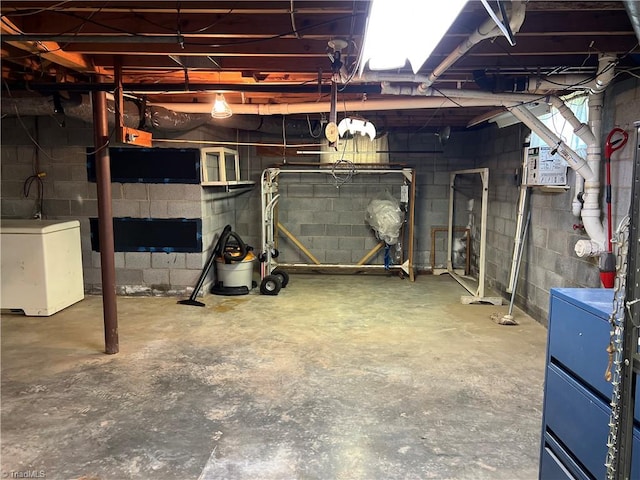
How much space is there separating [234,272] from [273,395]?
256cm

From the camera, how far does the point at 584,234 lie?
11.5 feet

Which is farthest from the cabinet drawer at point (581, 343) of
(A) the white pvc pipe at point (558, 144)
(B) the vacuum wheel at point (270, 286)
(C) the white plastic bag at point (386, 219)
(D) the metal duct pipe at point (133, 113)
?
(C) the white plastic bag at point (386, 219)

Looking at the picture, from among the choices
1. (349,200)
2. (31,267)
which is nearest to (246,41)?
(31,267)

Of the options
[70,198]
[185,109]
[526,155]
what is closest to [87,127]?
[70,198]

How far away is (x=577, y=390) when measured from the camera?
62.4 inches

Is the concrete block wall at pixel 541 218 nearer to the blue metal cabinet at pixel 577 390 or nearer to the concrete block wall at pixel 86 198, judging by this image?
the blue metal cabinet at pixel 577 390

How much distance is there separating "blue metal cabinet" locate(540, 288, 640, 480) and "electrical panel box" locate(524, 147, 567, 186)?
7.95ft

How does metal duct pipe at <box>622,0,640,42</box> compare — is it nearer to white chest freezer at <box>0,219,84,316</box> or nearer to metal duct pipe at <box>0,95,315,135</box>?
metal duct pipe at <box>0,95,315,135</box>

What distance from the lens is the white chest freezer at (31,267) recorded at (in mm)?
4152

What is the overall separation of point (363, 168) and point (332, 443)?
4.21 m

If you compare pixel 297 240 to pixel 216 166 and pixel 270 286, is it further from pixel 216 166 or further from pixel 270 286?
pixel 216 166

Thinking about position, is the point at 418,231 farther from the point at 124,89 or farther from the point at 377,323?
the point at 124,89

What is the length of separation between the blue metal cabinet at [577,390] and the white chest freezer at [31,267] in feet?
14.0

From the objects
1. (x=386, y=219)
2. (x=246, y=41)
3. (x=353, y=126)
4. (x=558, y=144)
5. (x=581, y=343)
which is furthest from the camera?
(x=386, y=219)
